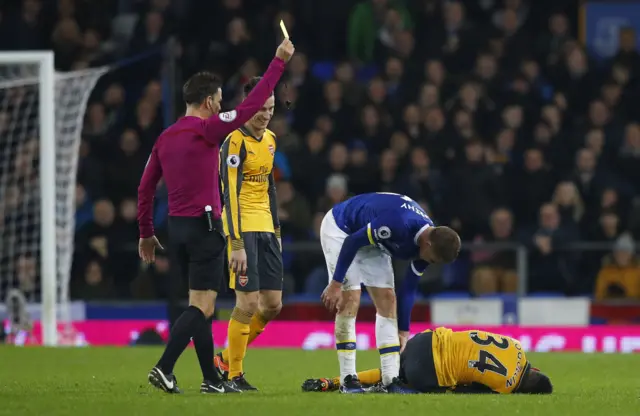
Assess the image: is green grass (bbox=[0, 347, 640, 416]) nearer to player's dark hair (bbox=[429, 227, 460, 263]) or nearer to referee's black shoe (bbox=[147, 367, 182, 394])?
referee's black shoe (bbox=[147, 367, 182, 394])

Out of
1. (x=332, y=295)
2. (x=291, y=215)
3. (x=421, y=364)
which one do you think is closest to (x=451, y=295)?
(x=291, y=215)

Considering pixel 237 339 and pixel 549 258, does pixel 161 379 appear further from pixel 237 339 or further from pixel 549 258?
pixel 549 258

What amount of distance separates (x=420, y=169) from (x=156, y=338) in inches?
153

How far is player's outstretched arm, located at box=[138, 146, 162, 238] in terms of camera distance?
28.9ft

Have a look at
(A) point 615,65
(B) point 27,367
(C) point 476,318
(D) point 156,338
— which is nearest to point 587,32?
(A) point 615,65

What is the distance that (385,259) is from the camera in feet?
31.0

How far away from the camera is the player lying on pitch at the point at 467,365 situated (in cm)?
880

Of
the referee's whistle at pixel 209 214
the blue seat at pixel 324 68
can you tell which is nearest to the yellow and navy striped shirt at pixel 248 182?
the referee's whistle at pixel 209 214

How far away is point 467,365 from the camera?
28.9 ft

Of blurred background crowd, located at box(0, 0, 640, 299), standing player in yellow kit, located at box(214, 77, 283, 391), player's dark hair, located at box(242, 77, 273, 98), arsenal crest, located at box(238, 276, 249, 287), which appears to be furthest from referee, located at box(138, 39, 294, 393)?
blurred background crowd, located at box(0, 0, 640, 299)

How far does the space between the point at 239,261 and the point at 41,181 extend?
6184mm

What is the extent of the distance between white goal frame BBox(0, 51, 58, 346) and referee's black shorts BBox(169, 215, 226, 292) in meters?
6.12

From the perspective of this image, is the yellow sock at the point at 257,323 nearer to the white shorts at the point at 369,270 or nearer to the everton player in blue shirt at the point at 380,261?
the everton player in blue shirt at the point at 380,261

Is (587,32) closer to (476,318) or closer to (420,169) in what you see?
(420,169)
